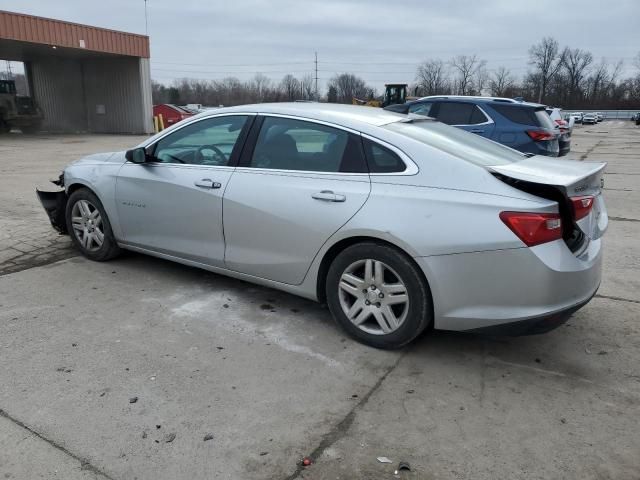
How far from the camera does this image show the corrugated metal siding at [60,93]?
28375mm

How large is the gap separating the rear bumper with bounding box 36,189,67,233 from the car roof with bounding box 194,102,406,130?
2.10m

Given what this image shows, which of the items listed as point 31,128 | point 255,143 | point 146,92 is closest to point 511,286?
point 255,143

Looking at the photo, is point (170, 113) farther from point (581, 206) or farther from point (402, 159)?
point (581, 206)

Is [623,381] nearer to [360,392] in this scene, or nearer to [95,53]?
[360,392]

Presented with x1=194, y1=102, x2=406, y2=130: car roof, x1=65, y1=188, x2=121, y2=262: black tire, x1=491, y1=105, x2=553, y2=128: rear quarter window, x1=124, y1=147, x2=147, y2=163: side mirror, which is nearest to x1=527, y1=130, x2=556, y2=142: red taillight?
x1=491, y1=105, x2=553, y2=128: rear quarter window

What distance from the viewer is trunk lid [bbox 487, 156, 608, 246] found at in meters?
3.07

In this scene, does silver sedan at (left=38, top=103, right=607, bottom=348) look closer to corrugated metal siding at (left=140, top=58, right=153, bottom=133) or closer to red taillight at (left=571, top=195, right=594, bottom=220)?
red taillight at (left=571, top=195, right=594, bottom=220)

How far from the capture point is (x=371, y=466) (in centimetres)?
248

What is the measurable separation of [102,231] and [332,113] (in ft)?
8.78

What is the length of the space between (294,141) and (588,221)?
2.07 m

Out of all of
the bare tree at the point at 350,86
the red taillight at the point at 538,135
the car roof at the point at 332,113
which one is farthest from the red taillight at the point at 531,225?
the bare tree at the point at 350,86

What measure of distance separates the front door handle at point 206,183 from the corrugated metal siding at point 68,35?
68.5 feet

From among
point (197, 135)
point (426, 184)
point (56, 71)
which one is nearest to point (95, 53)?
point (56, 71)

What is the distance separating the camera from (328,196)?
11.6ft
